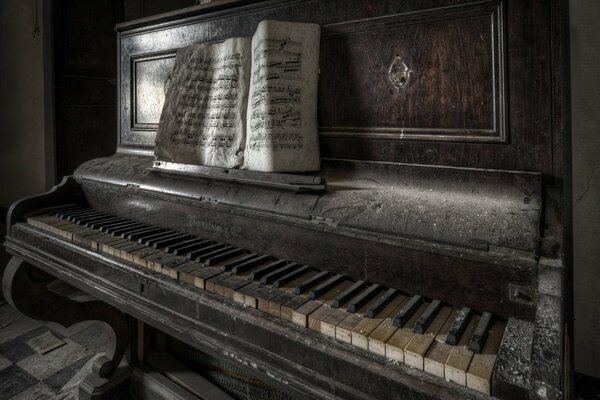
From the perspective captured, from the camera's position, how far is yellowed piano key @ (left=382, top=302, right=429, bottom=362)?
0.87m

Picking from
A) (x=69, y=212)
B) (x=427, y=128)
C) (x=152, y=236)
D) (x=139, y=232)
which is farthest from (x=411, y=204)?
(x=69, y=212)

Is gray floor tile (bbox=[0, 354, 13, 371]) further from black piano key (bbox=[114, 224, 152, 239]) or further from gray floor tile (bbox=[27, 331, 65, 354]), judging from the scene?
black piano key (bbox=[114, 224, 152, 239])

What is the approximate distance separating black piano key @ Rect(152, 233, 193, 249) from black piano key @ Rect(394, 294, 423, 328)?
939 millimetres

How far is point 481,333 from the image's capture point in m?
0.88

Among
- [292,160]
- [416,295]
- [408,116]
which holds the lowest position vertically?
[416,295]

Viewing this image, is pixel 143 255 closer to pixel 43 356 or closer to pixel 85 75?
pixel 43 356

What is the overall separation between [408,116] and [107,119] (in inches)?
134

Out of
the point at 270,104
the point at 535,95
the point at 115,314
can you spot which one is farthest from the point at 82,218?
the point at 535,95

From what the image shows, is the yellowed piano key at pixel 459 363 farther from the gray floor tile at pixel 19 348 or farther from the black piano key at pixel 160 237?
the gray floor tile at pixel 19 348

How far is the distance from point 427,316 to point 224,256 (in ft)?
2.37

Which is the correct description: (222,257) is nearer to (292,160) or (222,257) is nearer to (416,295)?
(292,160)

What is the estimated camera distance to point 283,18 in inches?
64.8

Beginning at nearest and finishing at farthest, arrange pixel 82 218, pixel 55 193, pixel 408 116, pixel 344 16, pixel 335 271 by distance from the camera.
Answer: pixel 335 271, pixel 408 116, pixel 344 16, pixel 82 218, pixel 55 193

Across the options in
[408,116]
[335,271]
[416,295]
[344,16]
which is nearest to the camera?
[416,295]
